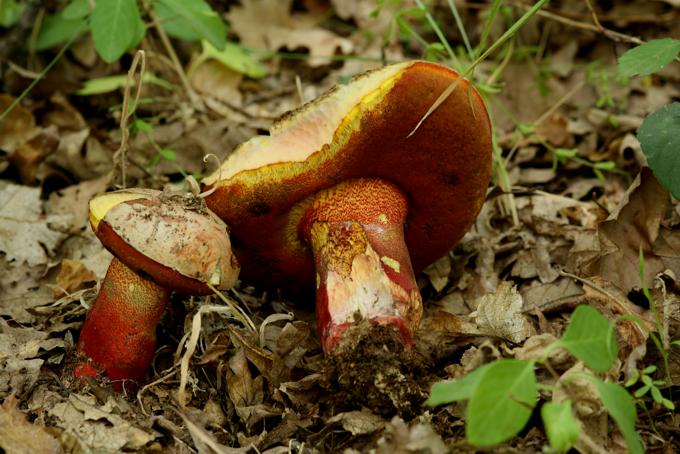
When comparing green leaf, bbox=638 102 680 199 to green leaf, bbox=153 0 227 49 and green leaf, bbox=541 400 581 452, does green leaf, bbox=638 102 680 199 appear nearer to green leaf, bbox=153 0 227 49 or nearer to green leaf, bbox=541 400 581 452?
green leaf, bbox=541 400 581 452

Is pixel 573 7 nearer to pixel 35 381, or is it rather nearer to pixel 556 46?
pixel 556 46

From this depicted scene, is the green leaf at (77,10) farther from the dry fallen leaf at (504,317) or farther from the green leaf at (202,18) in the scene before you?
the dry fallen leaf at (504,317)

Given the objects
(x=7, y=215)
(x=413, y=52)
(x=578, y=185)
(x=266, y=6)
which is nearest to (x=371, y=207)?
(x=578, y=185)

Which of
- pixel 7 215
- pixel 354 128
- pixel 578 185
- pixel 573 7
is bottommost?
pixel 578 185

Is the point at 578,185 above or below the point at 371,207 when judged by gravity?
below

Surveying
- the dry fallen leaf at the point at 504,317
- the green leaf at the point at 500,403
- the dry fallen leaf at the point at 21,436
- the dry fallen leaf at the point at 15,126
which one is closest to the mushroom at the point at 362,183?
the dry fallen leaf at the point at 504,317

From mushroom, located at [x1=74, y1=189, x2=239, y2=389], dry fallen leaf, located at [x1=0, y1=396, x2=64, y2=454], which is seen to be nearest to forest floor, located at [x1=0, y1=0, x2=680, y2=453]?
dry fallen leaf, located at [x1=0, y1=396, x2=64, y2=454]

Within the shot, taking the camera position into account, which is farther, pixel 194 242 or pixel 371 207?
pixel 371 207
